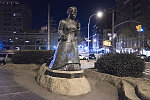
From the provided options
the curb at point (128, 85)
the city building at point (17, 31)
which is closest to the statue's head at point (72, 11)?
the curb at point (128, 85)

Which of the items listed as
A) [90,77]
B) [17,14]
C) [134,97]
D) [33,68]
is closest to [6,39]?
[17,14]

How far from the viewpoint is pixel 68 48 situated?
21.8 feet

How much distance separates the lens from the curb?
467 centimetres

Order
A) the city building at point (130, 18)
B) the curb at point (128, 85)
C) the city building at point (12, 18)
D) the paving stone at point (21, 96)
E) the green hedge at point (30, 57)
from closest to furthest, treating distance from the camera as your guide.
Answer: the curb at point (128, 85) < the paving stone at point (21, 96) < the green hedge at point (30, 57) < the city building at point (130, 18) < the city building at point (12, 18)

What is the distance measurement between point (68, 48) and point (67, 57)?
1.43ft

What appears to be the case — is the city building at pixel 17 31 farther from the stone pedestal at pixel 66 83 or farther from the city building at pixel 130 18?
the stone pedestal at pixel 66 83

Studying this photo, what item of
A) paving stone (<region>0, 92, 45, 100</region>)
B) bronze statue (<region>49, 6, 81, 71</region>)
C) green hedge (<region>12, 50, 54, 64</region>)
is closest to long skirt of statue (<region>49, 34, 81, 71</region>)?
bronze statue (<region>49, 6, 81, 71</region>)

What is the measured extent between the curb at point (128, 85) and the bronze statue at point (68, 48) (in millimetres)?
2128

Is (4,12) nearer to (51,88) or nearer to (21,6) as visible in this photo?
(21,6)

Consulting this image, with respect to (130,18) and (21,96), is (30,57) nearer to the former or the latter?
(21,96)

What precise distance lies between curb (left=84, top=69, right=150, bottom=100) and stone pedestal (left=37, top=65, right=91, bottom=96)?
1.63 meters

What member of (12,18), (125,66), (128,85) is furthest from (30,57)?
(12,18)

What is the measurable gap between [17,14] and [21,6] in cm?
466

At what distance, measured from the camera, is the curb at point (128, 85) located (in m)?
4.67
